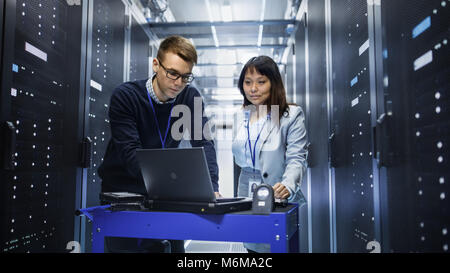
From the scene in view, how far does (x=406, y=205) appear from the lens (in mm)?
1184

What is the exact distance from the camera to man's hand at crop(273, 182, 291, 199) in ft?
4.79

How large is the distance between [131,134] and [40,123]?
0.50 m

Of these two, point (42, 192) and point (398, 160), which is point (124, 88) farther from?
point (398, 160)

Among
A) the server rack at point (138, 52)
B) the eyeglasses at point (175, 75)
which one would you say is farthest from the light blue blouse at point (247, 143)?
the server rack at point (138, 52)

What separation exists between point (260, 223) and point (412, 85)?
68cm

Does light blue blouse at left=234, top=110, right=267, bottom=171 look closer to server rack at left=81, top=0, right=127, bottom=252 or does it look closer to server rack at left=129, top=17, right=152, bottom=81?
server rack at left=81, top=0, right=127, bottom=252

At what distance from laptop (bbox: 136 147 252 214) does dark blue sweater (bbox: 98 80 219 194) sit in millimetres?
244

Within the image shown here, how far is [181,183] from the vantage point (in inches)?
47.5

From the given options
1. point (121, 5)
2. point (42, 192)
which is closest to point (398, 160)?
point (42, 192)

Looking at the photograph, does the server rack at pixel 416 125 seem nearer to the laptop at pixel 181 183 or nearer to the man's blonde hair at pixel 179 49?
the laptop at pixel 181 183

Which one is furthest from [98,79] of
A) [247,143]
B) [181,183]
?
[181,183]

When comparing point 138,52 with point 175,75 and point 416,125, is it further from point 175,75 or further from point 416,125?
point 416,125

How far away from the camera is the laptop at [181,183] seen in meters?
1.14

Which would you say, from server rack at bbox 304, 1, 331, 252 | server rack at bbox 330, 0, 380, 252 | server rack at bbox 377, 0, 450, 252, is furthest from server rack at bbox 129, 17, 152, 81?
server rack at bbox 377, 0, 450, 252
